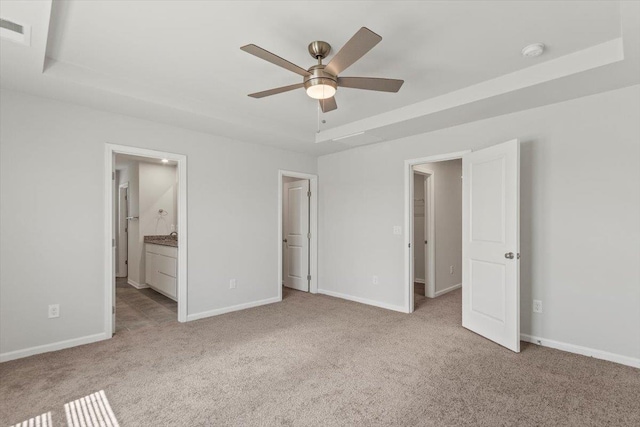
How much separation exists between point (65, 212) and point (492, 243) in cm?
428

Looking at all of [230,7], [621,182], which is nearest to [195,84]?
[230,7]

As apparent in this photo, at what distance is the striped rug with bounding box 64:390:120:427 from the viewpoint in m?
1.96

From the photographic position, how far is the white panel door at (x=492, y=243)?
305 centimetres

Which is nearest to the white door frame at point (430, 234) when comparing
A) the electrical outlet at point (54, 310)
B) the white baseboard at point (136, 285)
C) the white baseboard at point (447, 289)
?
the white baseboard at point (447, 289)

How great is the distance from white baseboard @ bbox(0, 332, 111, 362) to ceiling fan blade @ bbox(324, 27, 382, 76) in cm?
340

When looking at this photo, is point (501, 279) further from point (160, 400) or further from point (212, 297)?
point (212, 297)

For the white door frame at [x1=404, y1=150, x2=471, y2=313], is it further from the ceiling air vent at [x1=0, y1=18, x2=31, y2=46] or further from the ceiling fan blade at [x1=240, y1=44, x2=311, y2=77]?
the ceiling air vent at [x1=0, y1=18, x2=31, y2=46]

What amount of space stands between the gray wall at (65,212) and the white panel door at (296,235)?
1.74 m

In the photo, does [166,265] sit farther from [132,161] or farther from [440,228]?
[440,228]

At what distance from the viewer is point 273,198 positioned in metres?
4.96

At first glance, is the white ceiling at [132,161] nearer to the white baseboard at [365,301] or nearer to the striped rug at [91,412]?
the white baseboard at [365,301]

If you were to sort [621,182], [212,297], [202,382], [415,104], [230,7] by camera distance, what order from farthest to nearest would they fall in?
[212,297] → [415,104] → [621,182] → [202,382] → [230,7]

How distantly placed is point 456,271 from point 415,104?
3.46 m

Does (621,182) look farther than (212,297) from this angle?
No
